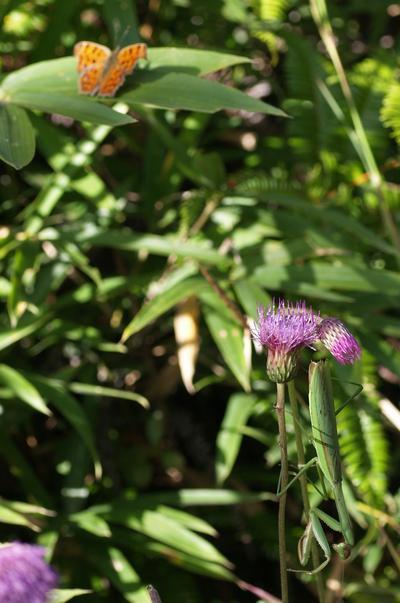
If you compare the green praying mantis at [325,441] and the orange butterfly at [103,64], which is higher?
the orange butterfly at [103,64]

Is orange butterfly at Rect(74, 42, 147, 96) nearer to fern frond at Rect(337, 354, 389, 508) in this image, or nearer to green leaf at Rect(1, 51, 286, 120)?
green leaf at Rect(1, 51, 286, 120)

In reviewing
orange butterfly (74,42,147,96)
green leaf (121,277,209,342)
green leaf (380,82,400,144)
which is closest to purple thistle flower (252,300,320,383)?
orange butterfly (74,42,147,96)

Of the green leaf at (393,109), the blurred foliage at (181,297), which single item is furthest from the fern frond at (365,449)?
the green leaf at (393,109)

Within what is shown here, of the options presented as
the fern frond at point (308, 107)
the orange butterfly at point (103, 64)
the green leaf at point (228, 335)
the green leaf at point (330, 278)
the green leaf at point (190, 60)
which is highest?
the orange butterfly at point (103, 64)

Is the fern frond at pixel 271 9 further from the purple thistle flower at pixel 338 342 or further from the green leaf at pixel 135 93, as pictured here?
the purple thistle flower at pixel 338 342

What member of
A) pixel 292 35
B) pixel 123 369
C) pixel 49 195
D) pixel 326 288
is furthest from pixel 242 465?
pixel 292 35

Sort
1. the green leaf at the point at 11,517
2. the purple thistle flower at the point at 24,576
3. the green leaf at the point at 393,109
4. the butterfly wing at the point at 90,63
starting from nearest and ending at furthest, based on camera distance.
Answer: the purple thistle flower at the point at 24,576 < the butterfly wing at the point at 90,63 < the green leaf at the point at 11,517 < the green leaf at the point at 393,109

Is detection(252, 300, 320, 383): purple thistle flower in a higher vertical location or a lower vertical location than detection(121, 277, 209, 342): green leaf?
higher

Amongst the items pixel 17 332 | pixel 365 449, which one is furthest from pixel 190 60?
pixel 365 449
